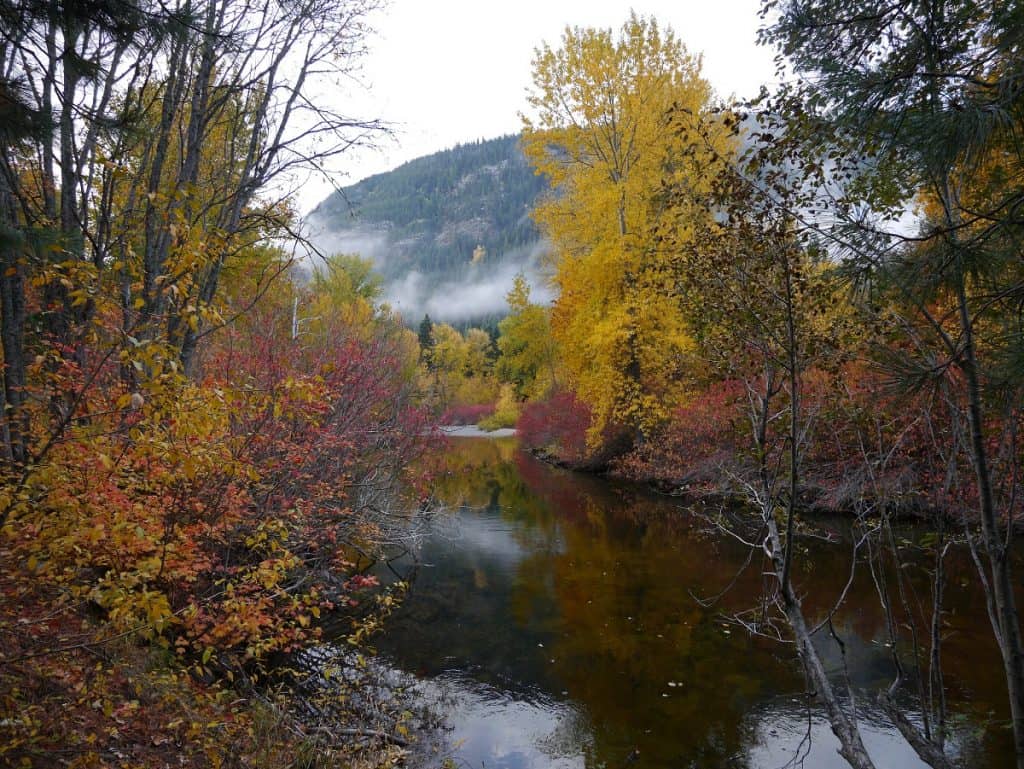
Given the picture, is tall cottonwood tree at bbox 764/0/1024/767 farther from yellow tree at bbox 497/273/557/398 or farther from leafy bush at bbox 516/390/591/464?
yellow tree at bbox 497/273/557/398

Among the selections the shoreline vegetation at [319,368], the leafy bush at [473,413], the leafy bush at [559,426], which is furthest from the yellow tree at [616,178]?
the leafy bush at [473,413]

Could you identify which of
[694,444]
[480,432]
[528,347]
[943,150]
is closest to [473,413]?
[480,432]

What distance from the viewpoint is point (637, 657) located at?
7406 mm

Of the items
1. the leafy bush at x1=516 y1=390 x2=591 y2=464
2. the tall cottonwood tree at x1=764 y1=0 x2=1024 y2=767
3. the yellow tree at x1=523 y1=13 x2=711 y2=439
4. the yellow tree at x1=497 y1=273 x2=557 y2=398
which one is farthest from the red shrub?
the yellow tree at x1=497 y1=273 x2=557 y2=398

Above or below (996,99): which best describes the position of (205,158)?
above

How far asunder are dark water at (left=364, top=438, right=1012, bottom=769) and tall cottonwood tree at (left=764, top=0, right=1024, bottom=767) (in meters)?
1.52

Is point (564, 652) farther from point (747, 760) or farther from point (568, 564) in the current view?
point (568, 564)

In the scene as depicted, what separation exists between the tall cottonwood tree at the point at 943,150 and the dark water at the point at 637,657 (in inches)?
60.0

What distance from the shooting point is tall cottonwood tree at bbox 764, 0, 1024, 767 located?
2.88 meters

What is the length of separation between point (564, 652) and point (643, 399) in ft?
32.2

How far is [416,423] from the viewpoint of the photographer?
12781mm

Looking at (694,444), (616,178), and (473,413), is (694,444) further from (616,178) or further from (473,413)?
(473,413)

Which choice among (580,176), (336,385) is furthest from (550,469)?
(336,385)

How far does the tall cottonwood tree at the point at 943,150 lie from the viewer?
114 inches
